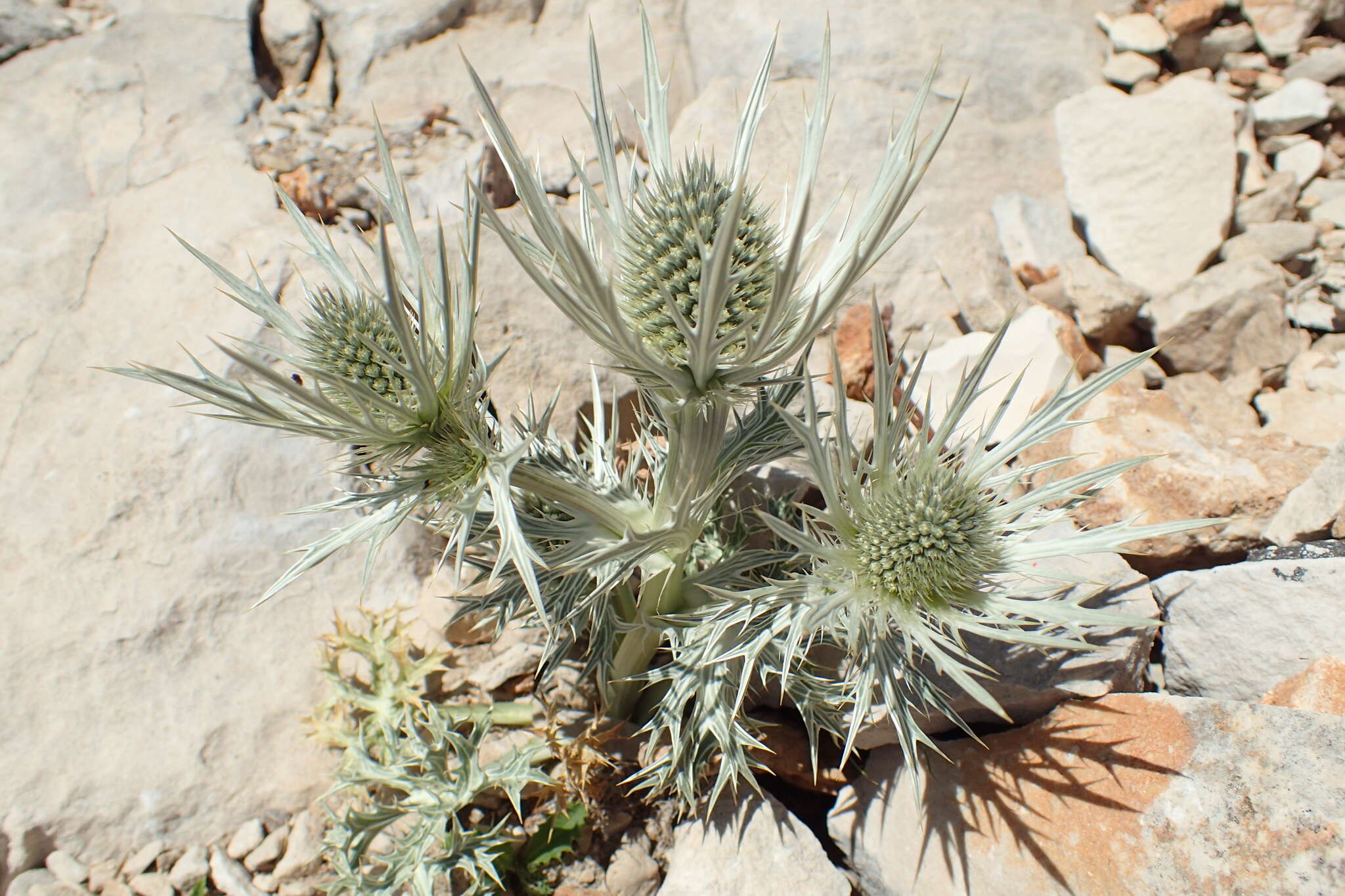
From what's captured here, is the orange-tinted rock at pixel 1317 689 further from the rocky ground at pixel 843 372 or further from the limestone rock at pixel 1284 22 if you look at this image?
the limestone rock at pixel 1284 22

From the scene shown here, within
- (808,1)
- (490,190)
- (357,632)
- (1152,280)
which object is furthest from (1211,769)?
(808,1)

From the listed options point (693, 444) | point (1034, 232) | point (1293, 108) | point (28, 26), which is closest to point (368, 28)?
point (28, 26)

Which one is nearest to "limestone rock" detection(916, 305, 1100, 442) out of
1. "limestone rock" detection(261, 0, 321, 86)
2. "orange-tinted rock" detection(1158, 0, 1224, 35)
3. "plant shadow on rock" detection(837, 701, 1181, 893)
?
"plant shadow on rock" detection(837, 701, 1181, 893)

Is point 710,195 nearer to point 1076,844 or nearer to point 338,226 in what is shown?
point 1076,844

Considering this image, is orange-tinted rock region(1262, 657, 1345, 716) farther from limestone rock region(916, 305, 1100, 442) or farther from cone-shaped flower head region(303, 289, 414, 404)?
cone-shaped flower head region(303, 289, 414, 404)

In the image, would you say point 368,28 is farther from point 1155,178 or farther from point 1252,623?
point 1252,623

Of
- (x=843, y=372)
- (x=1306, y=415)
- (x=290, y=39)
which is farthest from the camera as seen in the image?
(x=290, y=39)

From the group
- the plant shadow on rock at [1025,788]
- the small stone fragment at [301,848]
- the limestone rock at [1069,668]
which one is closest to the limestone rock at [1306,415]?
the limestone rock at [1069,668]
